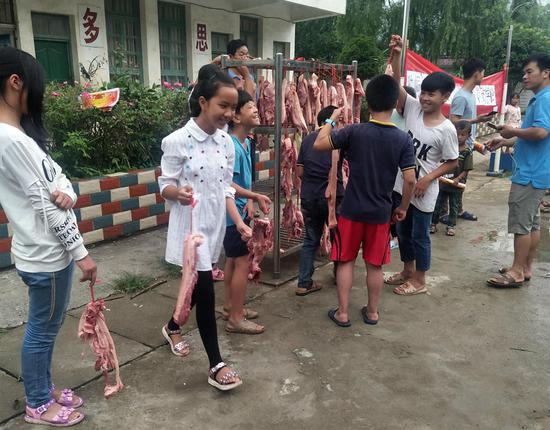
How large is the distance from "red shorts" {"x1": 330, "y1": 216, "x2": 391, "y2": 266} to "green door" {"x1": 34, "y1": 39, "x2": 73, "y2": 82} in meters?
7.84

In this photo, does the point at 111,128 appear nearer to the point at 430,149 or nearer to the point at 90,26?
the point at 430,149

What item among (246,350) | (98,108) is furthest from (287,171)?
(98,108)

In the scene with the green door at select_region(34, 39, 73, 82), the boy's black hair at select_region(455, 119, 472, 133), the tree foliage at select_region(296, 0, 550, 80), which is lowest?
the boy's black hair at select_region(455, 119, 472, 133)

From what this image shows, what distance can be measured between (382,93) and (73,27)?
318 inches

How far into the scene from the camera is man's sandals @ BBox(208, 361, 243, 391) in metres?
2.62

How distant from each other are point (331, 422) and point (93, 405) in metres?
1.26

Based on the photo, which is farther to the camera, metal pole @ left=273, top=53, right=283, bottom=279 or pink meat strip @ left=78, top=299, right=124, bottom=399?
metal pole @ left=273, top=53, right=283, bottom=279

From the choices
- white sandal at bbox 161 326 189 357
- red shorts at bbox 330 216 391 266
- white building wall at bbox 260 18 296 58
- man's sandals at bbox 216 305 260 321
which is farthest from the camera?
white building wall at bbox 260 18 296 58

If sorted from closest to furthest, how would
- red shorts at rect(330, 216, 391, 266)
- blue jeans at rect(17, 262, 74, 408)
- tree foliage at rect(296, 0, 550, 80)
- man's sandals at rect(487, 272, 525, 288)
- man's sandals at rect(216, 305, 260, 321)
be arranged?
1. blue jeans at rect(17, 262, 74, 408)
2. red shorts at rect(330, 216, 391, 266)
3. man's sandals at rect(216, 305, 260, 321)
4. man's sandals at rect(487, 272, 525, 288)
5. tree foliage at rect(296, 0, 550, 80)

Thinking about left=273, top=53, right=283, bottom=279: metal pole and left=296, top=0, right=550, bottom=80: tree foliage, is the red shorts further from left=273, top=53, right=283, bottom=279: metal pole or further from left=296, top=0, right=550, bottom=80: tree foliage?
left=296, top=0, right=550, bottom=80: tree foliage

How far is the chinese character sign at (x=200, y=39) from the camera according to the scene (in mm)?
11602

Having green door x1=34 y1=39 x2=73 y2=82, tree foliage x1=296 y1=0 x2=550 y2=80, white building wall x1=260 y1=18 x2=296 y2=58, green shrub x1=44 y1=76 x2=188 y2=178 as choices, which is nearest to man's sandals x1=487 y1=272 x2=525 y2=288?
green shrub x1=44 y1=76 x2=188 y2=178

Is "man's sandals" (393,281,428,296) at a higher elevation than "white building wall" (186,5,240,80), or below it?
below

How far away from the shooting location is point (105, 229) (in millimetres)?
4922
